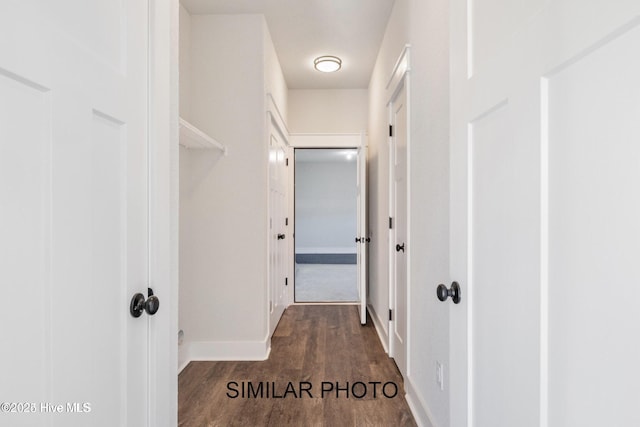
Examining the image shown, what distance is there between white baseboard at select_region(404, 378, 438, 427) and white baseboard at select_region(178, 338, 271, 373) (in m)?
1.21

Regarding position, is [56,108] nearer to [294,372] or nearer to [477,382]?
[477,382]

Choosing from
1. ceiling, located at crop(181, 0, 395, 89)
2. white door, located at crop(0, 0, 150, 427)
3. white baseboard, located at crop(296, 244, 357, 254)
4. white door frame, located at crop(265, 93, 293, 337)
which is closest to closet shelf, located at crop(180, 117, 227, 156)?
white door frame, located at crop(265, 93, 293, 337)

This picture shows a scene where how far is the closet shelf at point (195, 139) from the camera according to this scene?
→ 2254mm

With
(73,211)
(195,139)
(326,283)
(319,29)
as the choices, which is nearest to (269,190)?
(195,139)

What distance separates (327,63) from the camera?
394 centimetres

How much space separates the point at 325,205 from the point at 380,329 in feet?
21.9

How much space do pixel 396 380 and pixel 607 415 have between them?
223cm

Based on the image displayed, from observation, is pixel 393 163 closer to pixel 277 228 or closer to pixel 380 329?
pixel 277 228

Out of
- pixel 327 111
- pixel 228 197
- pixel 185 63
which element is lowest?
pixel 228 197

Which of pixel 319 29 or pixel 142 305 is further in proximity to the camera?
pixel 319 29

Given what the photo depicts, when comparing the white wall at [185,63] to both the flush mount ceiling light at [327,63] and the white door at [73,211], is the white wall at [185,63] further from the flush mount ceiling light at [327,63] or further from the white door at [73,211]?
the white door at [73,211]

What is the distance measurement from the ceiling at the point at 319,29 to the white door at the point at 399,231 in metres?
0.83

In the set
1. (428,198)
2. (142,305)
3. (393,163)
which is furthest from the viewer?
(393,163)

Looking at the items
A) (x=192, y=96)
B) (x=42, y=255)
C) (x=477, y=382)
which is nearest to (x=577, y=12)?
(x=477, y=382)
